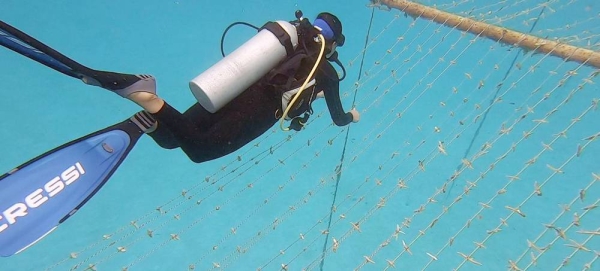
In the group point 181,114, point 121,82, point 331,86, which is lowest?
point 331,86

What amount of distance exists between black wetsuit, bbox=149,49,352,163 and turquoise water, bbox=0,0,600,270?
392mm

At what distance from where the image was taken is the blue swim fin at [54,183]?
1343 mm

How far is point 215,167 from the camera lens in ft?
11.5

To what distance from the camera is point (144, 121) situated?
1.66 metres

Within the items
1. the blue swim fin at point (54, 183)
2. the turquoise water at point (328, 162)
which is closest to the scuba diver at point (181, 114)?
the blue swim fin at point (54, 183)

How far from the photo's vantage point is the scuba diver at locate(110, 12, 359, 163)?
1775mm

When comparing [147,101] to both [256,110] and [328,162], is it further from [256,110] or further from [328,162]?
[328,162]

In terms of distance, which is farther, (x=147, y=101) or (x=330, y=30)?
(x=330, y=30)

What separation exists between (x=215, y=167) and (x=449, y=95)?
6.85 ft

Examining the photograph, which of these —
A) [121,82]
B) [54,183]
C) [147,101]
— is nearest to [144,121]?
[147,101]

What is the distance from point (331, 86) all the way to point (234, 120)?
0.47m

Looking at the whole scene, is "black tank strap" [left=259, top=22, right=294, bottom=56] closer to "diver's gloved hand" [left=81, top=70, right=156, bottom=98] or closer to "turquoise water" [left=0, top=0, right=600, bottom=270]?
"diver's gloved hand" [left=81, top=70, right=156, bottom=98]

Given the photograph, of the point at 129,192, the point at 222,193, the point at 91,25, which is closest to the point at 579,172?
the point at 222,193

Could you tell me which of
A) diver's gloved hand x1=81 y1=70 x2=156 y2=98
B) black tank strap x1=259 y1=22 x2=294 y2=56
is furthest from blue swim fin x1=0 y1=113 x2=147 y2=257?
black tank strap x1=259 y1=22 x2=294 y2=56
